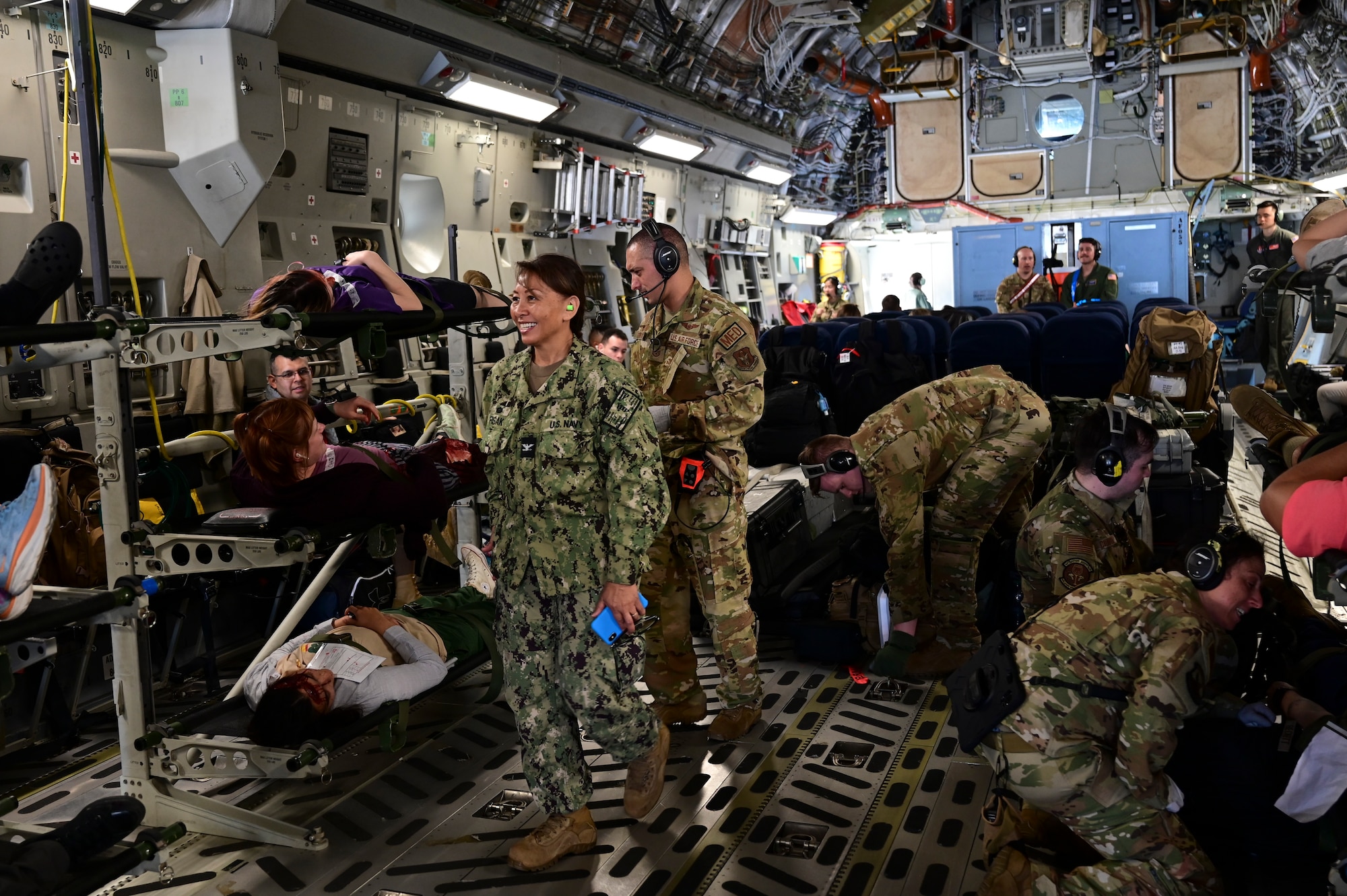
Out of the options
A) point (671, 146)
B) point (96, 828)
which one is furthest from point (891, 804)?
point (671, 146)

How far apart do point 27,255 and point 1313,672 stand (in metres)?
3.61

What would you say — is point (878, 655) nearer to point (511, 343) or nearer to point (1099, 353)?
point (1099, 353)

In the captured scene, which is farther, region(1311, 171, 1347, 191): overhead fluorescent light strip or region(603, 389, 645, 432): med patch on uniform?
region(1311, 171, 1347, 191): overhead fluorescent light strip

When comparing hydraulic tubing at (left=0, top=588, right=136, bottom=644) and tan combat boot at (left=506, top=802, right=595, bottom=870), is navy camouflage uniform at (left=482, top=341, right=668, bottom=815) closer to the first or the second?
tan combat boot at (left=506, top=802, right=595, bottom=870)

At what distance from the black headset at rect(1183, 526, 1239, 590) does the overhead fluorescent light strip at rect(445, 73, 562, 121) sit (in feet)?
20.4

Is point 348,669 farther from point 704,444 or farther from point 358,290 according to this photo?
point 704,444

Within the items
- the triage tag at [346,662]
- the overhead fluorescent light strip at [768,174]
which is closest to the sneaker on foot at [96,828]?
the triage tag at [346,662]

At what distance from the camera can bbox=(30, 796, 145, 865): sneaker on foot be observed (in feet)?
8.46

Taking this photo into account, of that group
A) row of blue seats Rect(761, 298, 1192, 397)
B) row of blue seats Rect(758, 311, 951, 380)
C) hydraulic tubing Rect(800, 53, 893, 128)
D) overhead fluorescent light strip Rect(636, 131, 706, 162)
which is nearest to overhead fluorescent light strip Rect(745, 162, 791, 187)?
hydraulic tubing Rect(800, 53, 893, 128)

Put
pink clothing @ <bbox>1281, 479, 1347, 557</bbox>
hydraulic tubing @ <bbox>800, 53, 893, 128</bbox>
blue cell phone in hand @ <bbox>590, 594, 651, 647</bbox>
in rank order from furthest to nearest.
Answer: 1. hydraulic tubing @ <bbox>800, 53, 893, 128</bbox>
2. blue cell phone in hand @ <bbox>590, 594, 651, 647</bbox>
3. pink clothing @ <bbox>1281, 479, 1347, 557</bbox>

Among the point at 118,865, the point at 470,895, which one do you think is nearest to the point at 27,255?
the point at 118,865

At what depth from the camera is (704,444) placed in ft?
13.6

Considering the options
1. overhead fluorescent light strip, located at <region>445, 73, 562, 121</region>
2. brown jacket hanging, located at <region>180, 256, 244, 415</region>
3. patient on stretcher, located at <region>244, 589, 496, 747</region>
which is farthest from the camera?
overhead fluorescent light strip, located at <region>445, 73, 562, 121</region>

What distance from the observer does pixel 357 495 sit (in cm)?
358
